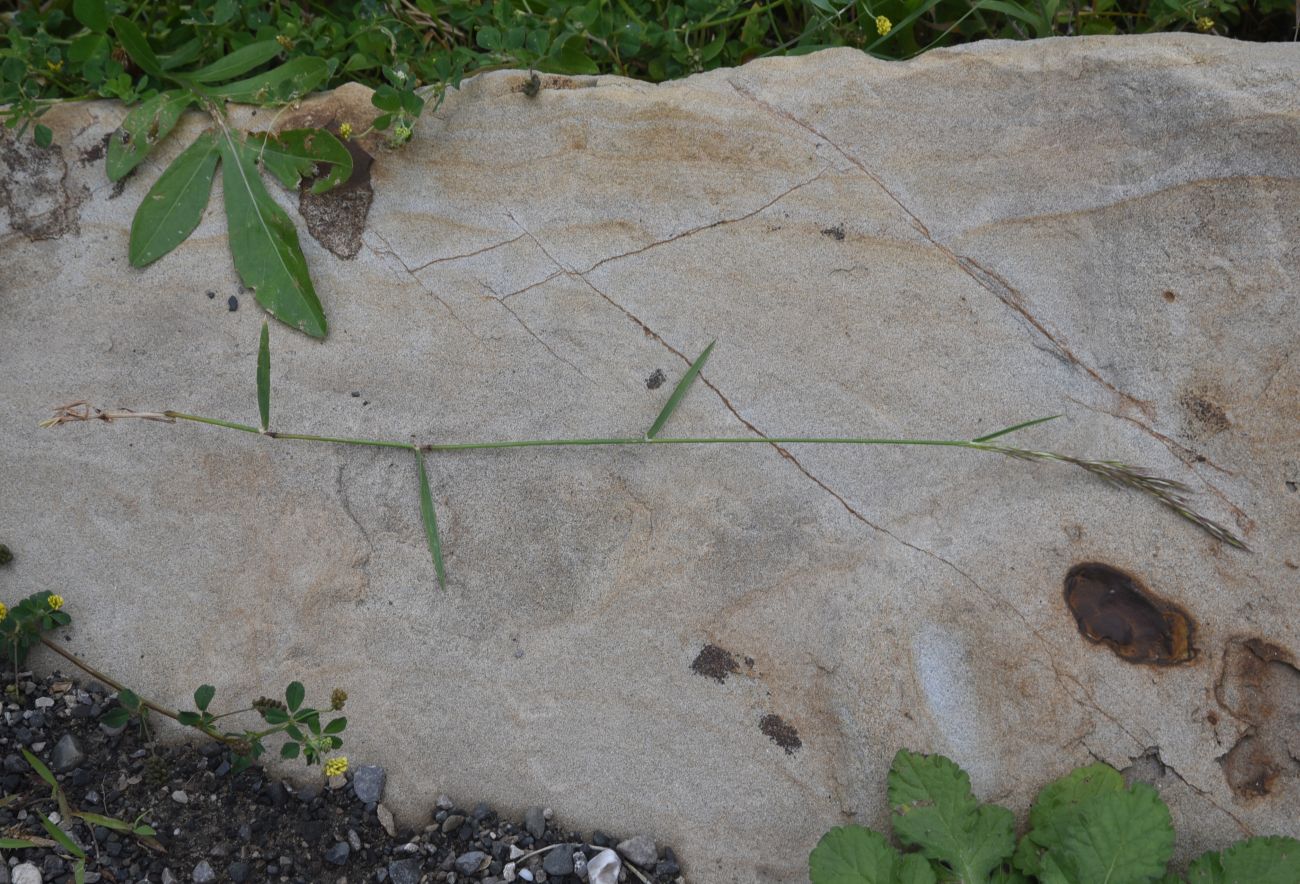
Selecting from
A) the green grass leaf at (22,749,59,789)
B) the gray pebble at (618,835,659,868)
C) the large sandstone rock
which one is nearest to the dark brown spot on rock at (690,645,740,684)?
the large sandstone rock

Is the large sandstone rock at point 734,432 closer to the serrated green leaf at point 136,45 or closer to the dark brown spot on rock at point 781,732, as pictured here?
the dark brown spot on rock at point 781,732

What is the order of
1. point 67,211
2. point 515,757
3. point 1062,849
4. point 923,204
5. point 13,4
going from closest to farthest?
1. point 1062,849
2. point 515,757
3. point 923,204
4. point 67,211
5. point 13,4

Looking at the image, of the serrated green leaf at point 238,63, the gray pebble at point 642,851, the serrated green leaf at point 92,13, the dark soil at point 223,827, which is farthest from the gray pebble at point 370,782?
the serrated green leaf at point 92,13

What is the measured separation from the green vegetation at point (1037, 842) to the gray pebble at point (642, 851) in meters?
0.30

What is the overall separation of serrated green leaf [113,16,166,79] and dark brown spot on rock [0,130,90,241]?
0.34m

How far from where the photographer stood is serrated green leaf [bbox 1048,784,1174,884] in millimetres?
1786

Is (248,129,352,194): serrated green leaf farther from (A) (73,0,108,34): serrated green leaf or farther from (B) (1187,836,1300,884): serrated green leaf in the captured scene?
(B) (1187,836,1300,884): serrated green leaf

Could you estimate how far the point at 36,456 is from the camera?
7.09 feet

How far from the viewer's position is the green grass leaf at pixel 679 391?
209cm

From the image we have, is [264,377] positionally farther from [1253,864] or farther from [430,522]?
[1253,864]

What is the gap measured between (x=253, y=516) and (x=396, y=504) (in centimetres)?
29

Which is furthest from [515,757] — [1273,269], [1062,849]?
[1273,269]

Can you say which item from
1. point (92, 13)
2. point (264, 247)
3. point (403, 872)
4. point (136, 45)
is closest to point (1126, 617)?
point (403, 872)

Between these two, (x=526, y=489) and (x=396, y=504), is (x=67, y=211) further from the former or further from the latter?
(x=526, y=489)
